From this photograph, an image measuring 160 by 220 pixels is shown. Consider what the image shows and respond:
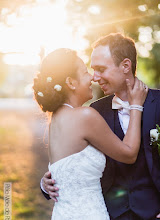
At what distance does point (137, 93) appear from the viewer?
320 cm

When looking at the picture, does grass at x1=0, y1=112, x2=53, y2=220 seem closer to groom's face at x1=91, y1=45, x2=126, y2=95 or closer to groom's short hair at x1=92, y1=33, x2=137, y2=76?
groom's face at x1=91, y1=45, x2=126, y2=95

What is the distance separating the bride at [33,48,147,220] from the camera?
2.91 m

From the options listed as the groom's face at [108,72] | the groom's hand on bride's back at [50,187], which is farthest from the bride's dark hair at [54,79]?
the groom's hand on bride's back at [50,187]

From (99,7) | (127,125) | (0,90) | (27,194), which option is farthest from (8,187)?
(0,90)

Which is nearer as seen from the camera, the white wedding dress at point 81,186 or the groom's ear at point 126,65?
the white wedding dress at point 81,186

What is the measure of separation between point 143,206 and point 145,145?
0.54 metres

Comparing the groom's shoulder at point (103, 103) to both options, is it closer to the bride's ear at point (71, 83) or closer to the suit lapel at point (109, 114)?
the suit lapel at point (109, 114)

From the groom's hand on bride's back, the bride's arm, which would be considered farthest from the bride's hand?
the groom's hand on bride's back

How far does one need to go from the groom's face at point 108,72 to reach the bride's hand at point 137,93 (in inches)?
4.8

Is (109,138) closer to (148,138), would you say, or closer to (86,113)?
(86,113)

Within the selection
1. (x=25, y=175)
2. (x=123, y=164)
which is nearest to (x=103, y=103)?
(x=123, y=164)

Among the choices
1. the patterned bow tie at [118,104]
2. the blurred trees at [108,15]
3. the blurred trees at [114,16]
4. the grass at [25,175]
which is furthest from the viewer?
the blurred trees at [114,16]

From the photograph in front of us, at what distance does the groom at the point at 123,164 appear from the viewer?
3143 mm

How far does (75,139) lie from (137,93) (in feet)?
2.36
